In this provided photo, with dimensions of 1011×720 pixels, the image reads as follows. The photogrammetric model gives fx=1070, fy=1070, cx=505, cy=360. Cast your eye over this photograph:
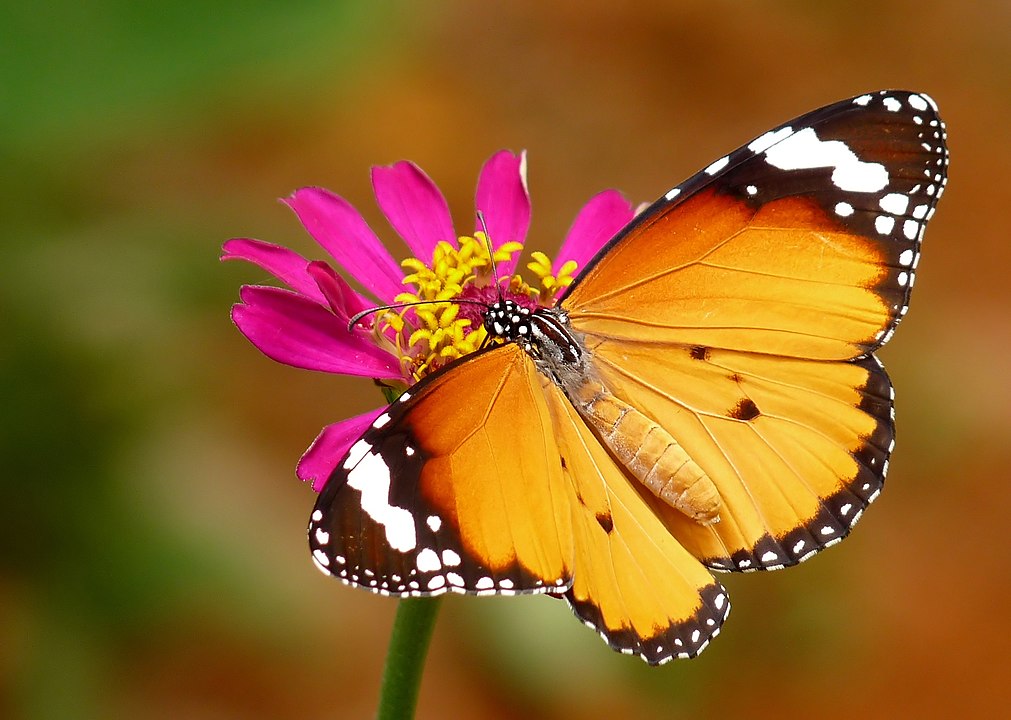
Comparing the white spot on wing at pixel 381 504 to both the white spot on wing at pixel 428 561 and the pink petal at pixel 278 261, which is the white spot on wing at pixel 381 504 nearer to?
the white spot on wing at pixel 428 561

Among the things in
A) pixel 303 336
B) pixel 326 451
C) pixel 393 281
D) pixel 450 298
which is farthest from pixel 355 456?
pixel 393 281

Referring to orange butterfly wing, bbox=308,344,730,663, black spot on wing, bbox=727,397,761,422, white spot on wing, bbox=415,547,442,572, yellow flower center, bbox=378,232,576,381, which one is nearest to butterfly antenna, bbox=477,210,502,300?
yellow flower center, bbox=378,232,576,381

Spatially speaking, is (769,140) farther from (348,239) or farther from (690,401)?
(348,239)

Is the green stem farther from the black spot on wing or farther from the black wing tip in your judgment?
the black spot on wing

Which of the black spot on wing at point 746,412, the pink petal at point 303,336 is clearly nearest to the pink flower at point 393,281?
the pink petal at point 303,336

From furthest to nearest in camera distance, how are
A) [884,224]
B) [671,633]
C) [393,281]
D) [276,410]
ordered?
1. [276,410]
2. [393,281]
3. [884,224]
4. [671,633]

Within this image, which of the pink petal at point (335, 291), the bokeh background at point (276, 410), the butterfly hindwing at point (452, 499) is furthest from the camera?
the bokeh background at point (276, 410)
